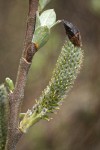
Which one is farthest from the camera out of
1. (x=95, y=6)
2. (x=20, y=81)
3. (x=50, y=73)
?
(x=50, y=73)

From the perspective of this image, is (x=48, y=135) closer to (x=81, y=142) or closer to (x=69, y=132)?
(x=69, y=132)

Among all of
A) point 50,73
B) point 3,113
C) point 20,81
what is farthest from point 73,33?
point 50,73

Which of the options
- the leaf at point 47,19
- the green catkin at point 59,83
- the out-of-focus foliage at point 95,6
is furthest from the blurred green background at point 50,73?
the leaf at point 47,19

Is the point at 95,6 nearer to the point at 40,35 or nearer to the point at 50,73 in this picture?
the point at 50,73

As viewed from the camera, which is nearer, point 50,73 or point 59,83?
point 59,83

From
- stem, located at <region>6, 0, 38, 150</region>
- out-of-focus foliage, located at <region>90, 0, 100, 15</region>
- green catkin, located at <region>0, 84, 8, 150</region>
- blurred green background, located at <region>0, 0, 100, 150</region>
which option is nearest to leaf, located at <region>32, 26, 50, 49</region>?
stem, located at <region>6, 0, 38, 150</region>
